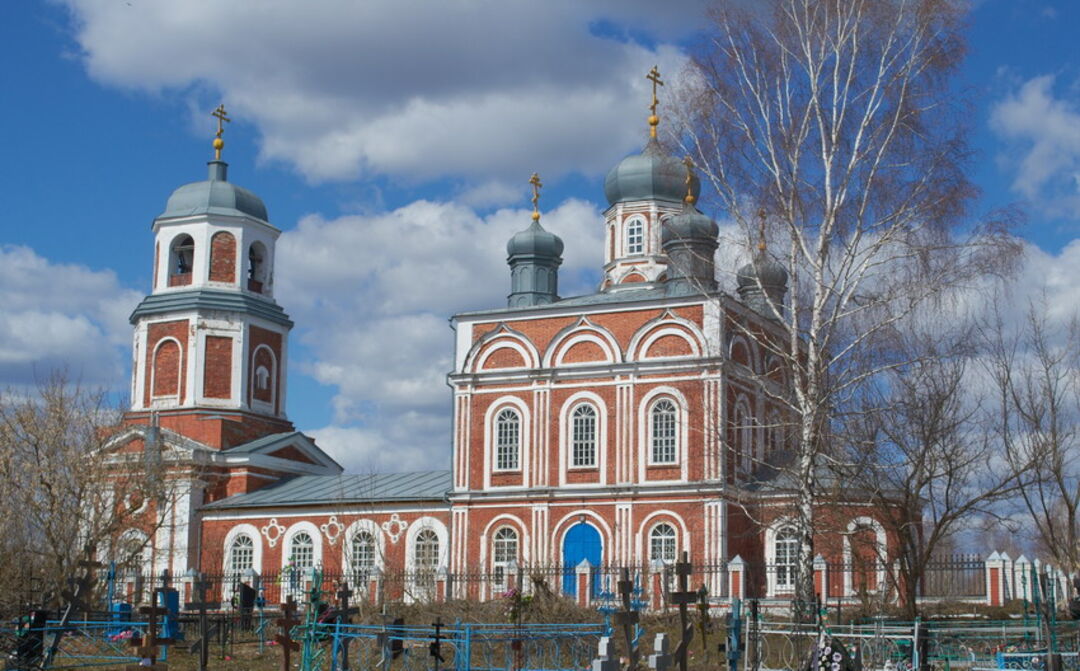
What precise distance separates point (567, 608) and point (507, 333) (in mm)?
11634

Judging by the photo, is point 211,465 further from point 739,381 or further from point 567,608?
point 567,608

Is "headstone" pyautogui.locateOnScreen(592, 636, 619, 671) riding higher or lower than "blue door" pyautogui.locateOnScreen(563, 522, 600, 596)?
lower

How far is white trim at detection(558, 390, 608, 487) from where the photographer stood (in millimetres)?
30844

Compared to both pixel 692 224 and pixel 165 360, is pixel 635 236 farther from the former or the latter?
pixel 165 360

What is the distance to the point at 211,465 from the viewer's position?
119 feet

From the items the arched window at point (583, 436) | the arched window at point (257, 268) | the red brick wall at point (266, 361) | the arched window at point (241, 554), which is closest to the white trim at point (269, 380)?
the red brick wall at point (266, 361)

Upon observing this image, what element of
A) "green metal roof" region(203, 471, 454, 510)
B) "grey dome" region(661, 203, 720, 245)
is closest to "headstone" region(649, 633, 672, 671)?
"grey dome" region(661, 203, 720, 245)

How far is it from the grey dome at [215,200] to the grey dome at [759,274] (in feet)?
47.4

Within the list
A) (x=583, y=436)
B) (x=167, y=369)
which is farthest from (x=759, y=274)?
(x=167, y=369)

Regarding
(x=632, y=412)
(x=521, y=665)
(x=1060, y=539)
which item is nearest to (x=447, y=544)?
(x=632, y=412)

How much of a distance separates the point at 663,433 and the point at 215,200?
1453 centimetres

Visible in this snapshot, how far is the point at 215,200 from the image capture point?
3775 centimetres

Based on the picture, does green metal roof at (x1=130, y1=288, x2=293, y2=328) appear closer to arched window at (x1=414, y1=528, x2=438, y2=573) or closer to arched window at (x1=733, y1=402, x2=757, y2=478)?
arched window at (x1=414, y1=528, x2=438, y2=573)

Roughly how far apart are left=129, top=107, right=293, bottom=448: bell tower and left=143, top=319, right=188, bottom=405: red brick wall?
26 millimetres
